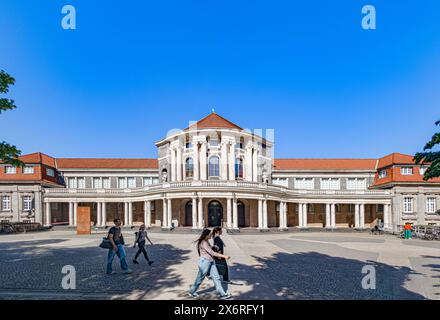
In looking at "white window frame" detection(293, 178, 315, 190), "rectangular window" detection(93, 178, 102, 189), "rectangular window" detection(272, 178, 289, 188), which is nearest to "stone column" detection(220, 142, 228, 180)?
"rectangular window" detection(272, 178, 289, 188)

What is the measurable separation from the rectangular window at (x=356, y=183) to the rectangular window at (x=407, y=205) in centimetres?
812

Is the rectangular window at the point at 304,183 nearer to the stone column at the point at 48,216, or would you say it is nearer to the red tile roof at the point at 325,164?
the red tile roof at the point at 325,164

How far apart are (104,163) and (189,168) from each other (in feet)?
62.0

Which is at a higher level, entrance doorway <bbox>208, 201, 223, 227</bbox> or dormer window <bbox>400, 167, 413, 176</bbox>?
dormer window <bbox>400, 167, 413, 176</bbox>

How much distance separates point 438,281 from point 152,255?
39.6 feet

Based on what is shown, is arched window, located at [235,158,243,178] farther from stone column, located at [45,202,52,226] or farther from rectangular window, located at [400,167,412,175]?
stone column, located at [45,202,52,226]

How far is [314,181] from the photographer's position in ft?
150

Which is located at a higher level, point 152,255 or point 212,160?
point 212,160

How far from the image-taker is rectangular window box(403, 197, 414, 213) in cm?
3669

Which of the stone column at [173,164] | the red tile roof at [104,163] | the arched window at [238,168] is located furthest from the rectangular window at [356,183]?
the red tile roof at [104,163]

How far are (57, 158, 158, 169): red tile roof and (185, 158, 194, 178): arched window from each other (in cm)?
1116

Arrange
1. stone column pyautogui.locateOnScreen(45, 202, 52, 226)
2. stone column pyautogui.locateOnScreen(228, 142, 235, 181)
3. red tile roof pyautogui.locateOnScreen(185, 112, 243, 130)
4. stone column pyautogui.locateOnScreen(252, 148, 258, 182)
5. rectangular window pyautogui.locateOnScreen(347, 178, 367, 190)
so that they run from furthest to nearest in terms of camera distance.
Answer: rectangular window pyautogui.locateOnScreen(347, 178, 367, 190) → stone column pyautogui.locateOnScreen(252, 148, 258, 182) → stone column pyautogui.locateOnScreen(45, 202, 52, 226) → red tile roof pyautogui.locateOnScreen(185, 112, 243, 130) → stone column pyautogui.locateOnScreen(228, 142, 235, 181)
